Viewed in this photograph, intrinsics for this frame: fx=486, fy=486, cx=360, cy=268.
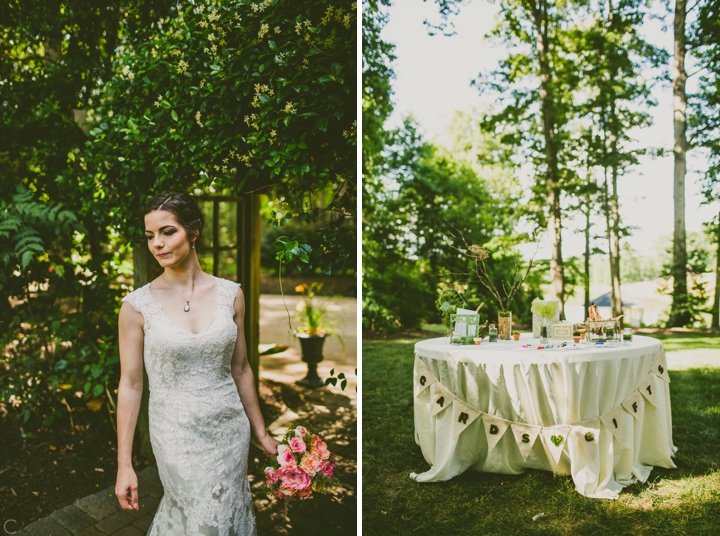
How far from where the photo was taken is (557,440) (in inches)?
102

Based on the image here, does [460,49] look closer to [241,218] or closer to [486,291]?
[486,291]

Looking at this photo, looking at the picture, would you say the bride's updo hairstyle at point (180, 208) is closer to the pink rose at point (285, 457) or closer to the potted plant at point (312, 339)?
the pink rose at point (285, 457)

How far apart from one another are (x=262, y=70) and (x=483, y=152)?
2.07m

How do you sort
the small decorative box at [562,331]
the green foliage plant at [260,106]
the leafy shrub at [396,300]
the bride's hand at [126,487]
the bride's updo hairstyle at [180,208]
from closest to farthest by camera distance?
the bride's hand at [126,487] < the bride's updo hairstyle at [180,208] < the green foliage plant at [260,106] < the small decorative box at [562,331] < the leafy shrub at [396,300]

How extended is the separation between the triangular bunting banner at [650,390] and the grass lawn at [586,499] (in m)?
0.12

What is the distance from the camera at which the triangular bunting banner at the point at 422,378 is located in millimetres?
2932

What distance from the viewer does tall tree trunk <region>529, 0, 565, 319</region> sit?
2.98m

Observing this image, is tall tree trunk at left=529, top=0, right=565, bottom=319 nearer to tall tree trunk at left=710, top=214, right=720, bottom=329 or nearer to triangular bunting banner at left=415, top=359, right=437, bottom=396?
tall tree trunk at left=710, top=214, right=720, bottom=329

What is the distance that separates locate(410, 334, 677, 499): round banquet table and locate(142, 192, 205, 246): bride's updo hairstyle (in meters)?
1.62

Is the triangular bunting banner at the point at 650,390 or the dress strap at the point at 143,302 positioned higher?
the dress strap at the point at 143,302

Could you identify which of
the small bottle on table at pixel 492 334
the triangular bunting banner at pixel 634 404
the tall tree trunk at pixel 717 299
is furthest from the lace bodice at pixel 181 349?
the tall tree trunk at pixel 717 299

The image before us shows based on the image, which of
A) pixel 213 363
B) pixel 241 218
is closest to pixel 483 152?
pixel 241 218

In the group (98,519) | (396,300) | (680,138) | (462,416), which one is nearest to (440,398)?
(462,416)

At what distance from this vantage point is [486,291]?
10.8 ft
